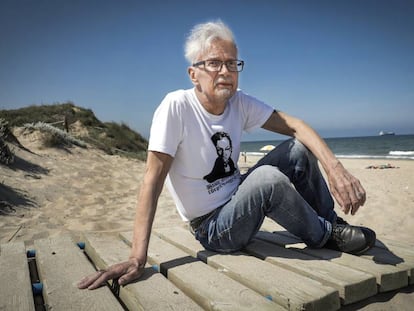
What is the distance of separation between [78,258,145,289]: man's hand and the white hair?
128cm

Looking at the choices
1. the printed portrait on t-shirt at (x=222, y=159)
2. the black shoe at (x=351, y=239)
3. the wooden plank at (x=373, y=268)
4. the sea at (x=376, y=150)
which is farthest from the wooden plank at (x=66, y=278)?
the sea at (x=376, y=150)

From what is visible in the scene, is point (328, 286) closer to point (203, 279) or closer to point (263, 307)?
point (263, 307)

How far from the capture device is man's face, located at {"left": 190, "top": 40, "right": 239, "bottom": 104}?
195 centimetres

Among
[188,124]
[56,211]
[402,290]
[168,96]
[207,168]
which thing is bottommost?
[56,211]

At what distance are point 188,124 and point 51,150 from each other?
7644 mm

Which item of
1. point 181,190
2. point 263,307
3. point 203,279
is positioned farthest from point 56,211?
point 263,307

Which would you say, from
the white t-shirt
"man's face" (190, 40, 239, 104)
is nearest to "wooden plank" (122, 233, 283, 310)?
the white t-shirt

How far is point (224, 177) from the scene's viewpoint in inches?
78.8

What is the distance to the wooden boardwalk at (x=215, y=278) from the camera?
132 cm

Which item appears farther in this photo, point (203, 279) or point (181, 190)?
point (181, 190)

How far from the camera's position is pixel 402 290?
1617 mm

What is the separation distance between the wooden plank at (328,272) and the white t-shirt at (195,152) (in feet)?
1.49

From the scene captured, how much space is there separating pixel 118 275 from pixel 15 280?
62cm

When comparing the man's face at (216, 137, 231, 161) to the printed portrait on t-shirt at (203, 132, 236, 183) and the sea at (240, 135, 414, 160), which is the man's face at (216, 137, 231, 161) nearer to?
the printed portrait on t-shirt at (203, 132, 236, 183)
